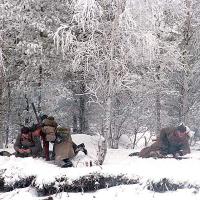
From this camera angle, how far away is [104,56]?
14156 mm

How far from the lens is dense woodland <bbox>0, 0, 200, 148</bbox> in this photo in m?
13.9

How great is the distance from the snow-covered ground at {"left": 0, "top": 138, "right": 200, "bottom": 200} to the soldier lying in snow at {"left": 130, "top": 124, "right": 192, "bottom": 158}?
802 millimetres

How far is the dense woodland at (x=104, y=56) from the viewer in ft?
45.5

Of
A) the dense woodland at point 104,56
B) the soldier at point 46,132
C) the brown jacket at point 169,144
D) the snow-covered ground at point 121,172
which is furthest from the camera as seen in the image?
the dense woodland at point 104,56

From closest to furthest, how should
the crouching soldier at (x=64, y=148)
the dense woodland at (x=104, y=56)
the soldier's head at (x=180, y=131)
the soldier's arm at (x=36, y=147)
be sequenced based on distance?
the crouching soldier at (x=64, y=148), the soldier's arm at (x=36, y=147), the soldier's head at (x=180, y=131), the dense woodland at (x=104, y=56)

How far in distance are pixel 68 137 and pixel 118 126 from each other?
31.0 feet

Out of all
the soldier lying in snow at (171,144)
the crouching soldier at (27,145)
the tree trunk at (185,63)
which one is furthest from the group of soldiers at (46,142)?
the tree trunk at (185,63)

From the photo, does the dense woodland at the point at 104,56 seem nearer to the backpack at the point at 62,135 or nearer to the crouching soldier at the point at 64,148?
the backpack at the point at 62,135

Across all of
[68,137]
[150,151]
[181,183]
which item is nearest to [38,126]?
[68,137]

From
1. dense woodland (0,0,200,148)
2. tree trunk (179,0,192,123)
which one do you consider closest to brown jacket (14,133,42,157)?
dense woodland (0,0,200,148)

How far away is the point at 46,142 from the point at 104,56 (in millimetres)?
4004

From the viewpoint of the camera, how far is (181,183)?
9773mm

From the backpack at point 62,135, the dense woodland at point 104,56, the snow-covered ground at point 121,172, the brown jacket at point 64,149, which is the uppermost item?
the dense woodland at point 104,56

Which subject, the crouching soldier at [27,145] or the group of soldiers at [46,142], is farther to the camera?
the crouching soldier at [27,145]
